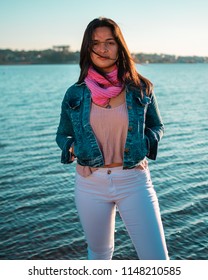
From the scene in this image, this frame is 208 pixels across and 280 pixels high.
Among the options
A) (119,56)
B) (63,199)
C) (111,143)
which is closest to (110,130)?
(111,143)

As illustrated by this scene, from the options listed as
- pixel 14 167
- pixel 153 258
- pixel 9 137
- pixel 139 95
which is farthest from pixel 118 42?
pixel 9 137

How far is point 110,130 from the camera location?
131 inches

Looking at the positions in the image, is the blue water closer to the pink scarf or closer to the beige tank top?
the beige tank top

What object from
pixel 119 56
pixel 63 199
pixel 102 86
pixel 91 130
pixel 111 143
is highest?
pixel 119 56

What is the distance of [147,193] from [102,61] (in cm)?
116

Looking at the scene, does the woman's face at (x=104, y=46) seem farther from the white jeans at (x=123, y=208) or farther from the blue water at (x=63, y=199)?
the blue water at (x=63, y=199)

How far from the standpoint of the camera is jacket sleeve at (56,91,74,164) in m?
3.58

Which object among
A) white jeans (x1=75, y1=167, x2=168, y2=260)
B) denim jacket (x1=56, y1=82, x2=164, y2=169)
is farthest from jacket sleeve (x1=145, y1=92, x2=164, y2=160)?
white jeans (x1=75, y1=167, x2=168, y2=260)

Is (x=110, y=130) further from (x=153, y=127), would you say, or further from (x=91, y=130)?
(x=153, y=127)

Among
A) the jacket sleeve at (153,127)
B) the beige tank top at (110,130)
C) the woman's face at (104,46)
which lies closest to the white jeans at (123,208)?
the beige tank top at (110,130)

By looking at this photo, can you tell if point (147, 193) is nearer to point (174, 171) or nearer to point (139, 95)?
point (139, 95)

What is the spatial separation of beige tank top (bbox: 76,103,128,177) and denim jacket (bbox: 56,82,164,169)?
38 millimetres

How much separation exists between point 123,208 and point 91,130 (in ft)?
2.27

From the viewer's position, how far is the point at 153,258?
3.18 metres
